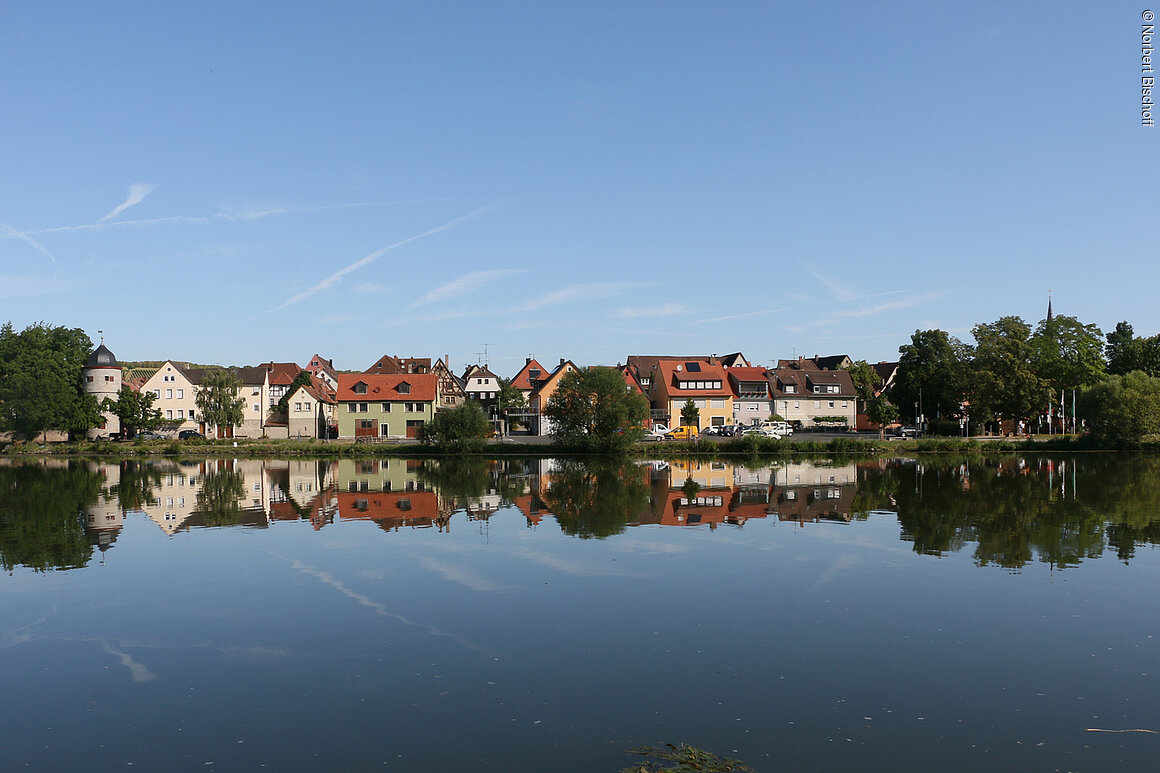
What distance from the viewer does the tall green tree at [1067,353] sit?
238 feet

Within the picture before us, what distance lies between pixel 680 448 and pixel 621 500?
3199cm

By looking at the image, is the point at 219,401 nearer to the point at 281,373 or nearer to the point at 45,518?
the point at 281,373

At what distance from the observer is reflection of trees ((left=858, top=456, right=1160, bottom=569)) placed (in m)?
20.4

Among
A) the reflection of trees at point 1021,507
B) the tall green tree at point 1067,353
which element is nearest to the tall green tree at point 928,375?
the tall green tree at point 1067,353

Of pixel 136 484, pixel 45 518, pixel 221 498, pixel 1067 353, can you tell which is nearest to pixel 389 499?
pixel 221 498

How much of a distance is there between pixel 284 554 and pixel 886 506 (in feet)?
66.3

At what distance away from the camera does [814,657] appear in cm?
1154

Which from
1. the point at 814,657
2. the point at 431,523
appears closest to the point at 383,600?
the point at 814,657

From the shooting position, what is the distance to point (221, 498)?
1332 inches

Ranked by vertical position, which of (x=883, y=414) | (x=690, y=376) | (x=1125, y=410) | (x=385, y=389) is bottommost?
(x=883, y=414)

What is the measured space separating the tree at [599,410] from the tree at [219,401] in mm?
31712

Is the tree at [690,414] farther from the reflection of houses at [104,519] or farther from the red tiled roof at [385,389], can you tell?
the reflection of houses at [104,519]

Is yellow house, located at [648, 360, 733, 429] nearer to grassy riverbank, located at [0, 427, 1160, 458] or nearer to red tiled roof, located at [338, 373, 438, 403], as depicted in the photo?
grassy riverbank, located at [0, 427, 1160, 458]

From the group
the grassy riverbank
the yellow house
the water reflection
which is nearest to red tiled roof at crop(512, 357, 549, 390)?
the yellow house
